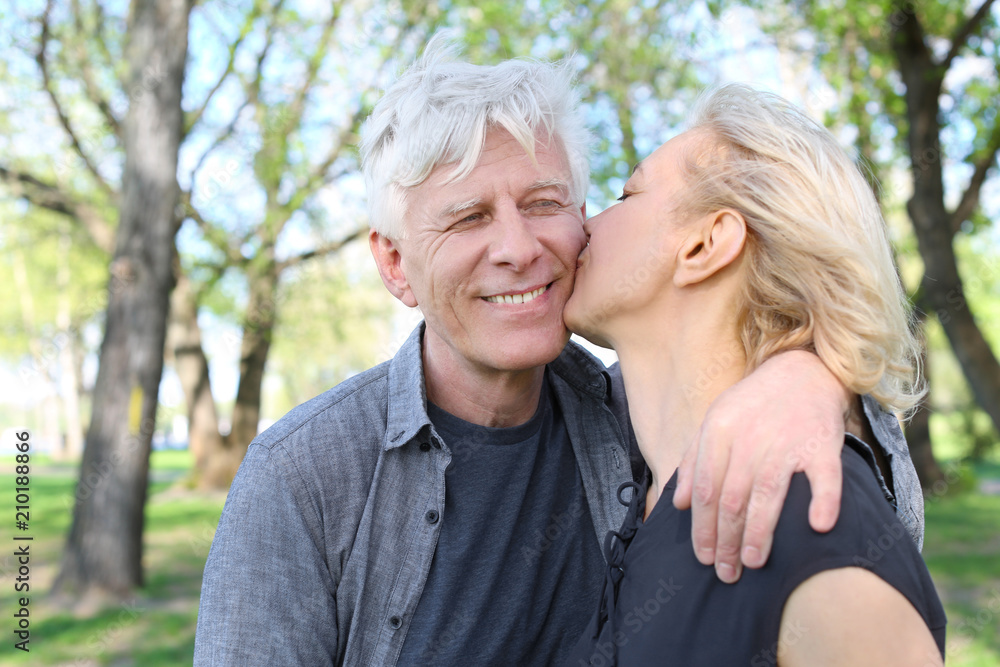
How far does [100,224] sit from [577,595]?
10608 millimetres

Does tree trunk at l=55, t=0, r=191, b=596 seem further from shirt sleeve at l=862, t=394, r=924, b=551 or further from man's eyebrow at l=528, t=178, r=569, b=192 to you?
shirt sleeve at l=862, t=394, r=924, b=551

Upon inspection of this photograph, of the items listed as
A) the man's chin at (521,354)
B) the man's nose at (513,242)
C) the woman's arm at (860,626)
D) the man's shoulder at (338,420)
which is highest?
the man's nose at (513,242)

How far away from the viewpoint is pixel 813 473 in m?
1.45

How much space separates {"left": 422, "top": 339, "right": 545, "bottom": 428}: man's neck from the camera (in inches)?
97.3

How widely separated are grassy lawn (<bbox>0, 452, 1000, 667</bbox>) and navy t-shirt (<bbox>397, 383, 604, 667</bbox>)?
17.0 feet

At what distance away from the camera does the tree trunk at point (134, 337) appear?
24.8ft

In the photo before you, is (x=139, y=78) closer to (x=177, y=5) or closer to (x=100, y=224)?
(x=177, y=5)

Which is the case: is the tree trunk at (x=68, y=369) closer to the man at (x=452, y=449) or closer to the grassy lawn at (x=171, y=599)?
the grassy lawn at (x=171, y=599)

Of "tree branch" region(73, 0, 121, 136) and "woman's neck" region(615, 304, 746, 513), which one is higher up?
"tree branch" region(73, 0, 121, 136)

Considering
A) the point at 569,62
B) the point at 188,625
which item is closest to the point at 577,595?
the point at 569,62

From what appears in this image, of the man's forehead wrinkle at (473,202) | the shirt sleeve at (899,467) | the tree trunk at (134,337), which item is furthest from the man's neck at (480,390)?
the tree trunk at (134,337)

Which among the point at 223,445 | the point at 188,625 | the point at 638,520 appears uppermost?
the point at 638,520

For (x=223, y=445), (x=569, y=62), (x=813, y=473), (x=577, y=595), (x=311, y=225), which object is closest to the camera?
(x=813, y=473)

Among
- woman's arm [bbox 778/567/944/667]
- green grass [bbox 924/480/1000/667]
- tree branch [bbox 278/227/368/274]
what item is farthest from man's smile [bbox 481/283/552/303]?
tree branch [bbox 278/227/368/274]
